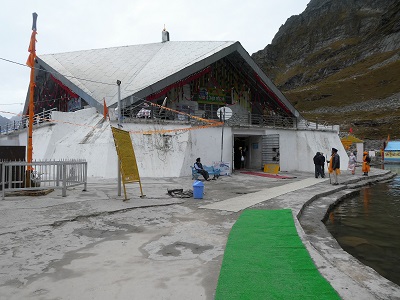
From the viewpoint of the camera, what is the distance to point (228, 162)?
19219 mm

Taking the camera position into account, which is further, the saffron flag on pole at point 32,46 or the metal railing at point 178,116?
the metal railing at point 178,116

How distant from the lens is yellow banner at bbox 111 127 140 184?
908cm

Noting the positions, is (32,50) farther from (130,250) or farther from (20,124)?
(20,124)

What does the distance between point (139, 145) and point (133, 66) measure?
10717 mm

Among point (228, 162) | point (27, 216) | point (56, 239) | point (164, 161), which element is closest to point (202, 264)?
point (56, 239)

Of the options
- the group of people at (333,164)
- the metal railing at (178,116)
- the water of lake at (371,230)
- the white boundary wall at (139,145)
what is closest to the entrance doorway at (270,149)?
the white boundary wall at (139,145)

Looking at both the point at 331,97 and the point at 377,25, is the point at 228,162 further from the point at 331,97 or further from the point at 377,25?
the point at 377,25

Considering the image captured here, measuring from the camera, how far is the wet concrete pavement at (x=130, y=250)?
135 inches

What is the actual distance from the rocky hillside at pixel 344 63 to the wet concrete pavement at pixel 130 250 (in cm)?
6544

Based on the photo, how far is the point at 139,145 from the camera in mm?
17047

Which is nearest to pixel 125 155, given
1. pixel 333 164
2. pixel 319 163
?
pixel 333 164

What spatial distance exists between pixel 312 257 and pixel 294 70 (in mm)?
163913

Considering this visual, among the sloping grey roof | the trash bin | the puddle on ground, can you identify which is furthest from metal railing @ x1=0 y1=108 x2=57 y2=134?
the puddle on ground

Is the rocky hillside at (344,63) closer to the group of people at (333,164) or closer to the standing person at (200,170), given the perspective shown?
the group of people at (333,164)
